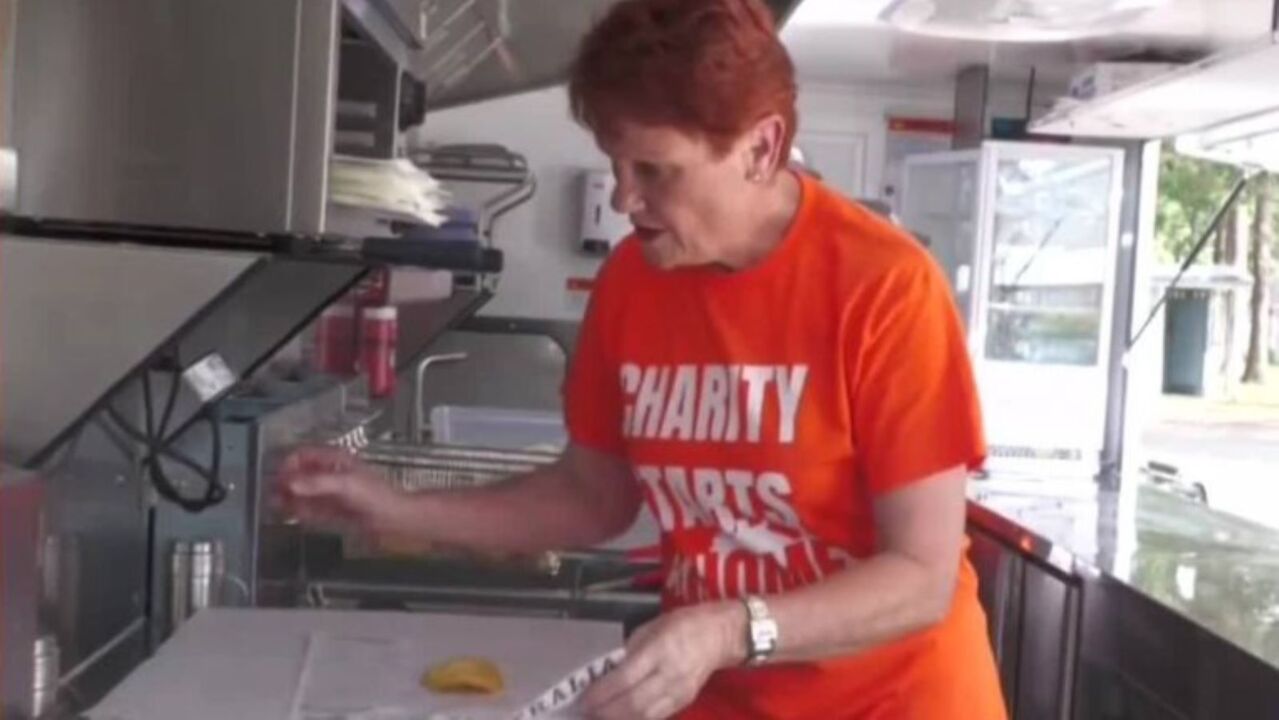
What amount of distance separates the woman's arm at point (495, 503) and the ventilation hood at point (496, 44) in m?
0.84

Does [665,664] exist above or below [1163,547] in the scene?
above

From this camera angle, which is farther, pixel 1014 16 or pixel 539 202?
pixel 539 202

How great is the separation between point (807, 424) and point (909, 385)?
0.31 feet

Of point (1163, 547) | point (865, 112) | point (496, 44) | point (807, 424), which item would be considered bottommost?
point (1163, 547)

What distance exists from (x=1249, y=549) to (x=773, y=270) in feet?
8.28

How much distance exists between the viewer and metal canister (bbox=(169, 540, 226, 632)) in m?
2.24

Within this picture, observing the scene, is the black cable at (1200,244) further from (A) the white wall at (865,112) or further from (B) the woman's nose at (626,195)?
(B) the woman's nose at (626,195)

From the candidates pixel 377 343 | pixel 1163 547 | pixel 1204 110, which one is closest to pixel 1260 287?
pixel 1204 110

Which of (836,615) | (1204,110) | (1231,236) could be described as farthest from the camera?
(1231,236)

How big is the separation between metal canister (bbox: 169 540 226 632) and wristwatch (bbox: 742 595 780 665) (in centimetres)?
102

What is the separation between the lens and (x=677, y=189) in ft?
4.82

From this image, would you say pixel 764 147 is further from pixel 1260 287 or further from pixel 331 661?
pixel 1260 287

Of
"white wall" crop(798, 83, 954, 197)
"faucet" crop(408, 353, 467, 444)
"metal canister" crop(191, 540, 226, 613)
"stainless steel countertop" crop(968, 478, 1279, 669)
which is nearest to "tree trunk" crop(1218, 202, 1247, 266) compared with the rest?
"white wall" crop(798, 83, 954, 197)

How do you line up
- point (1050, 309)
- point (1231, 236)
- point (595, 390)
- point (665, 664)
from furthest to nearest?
point (1050, 309), point (1231, 236), point (595, 390), point (665, 664)
